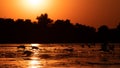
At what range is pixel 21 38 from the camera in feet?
520

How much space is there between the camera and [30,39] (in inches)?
6447

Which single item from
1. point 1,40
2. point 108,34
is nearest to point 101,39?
point 108,34

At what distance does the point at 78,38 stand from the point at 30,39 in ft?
48.1

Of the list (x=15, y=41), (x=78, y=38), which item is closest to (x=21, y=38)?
(x=15, y=41)

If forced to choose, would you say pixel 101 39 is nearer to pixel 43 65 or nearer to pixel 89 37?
pixel 89 37

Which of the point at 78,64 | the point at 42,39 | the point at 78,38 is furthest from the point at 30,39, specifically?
the point at 78,64

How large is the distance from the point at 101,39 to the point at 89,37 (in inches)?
154

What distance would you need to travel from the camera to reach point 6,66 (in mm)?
42531

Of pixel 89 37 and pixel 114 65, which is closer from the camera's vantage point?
pixel 114 65

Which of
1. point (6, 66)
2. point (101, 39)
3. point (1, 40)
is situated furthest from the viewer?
point (101, 39)

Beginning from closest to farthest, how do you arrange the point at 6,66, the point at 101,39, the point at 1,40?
the point at 6,66 → the point at 1,40 → the point at 101,39

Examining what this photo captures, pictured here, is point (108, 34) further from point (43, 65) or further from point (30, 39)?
point (43, 65)

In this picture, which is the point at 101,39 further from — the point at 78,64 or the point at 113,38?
the point at 78,64

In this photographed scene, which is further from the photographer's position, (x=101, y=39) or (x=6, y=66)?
(x=101, y=39)
